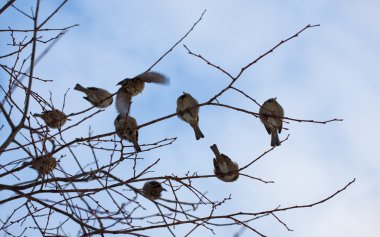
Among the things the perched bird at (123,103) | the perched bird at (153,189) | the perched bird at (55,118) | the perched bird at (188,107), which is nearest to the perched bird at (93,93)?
the perched bird at (123,103)

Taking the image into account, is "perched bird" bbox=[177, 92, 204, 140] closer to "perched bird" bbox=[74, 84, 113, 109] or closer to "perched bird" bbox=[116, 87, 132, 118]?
"perched bird" bbox=[116, 87, 132, 118]

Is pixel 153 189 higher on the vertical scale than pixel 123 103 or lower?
lower

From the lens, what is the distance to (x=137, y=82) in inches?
235

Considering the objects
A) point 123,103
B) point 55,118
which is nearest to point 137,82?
point 123,103

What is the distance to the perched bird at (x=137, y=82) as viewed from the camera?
581 centimetres

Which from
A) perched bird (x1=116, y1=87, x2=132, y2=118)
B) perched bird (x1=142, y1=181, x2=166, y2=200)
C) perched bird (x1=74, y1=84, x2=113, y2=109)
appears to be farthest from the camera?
perched bird (x1=74, y1=84, x2=113, y2=109)

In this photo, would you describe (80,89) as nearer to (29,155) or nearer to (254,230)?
(29,155)

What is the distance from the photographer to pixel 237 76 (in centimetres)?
347

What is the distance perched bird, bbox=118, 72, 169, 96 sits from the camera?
5807 millimetres

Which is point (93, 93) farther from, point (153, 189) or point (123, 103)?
point (153, 189)

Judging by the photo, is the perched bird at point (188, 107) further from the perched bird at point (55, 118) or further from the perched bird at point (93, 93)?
the perched bird at point (55, 118)

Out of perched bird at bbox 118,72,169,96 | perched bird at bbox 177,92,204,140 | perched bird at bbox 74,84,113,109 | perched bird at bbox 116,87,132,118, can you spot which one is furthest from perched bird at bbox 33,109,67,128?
perched bird at bbox 177,92,204,140

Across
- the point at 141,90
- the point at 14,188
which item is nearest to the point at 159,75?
the point at 141,90

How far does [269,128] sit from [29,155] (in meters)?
3.71
